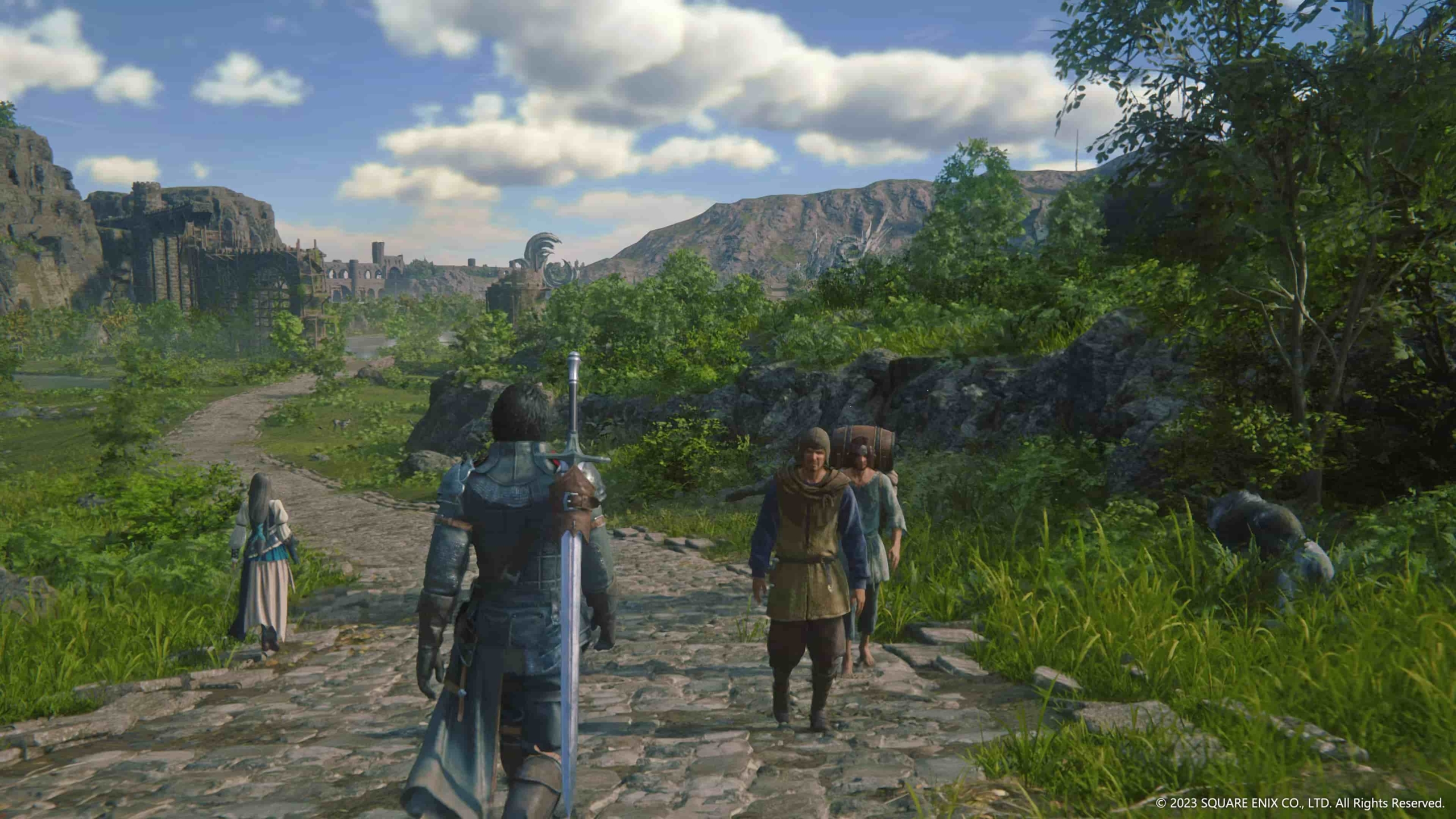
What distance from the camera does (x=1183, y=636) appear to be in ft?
16.1

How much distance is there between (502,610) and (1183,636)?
3.92 m

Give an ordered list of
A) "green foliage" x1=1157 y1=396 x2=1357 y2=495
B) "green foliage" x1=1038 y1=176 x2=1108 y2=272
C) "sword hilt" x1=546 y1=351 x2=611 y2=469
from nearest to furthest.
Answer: "sword hilt" x1=546 y1=351 x2=611 y2=469
"green foliage" x1=1157 y1=396 x2=1357 y2=495
"green foliage" x1=1038 y1=176 x2=1108 y2=272

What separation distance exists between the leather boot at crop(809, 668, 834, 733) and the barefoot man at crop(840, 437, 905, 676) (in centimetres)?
113

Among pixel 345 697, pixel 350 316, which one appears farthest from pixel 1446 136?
pixel 350 316

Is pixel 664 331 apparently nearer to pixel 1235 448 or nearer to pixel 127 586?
pixel 127 586

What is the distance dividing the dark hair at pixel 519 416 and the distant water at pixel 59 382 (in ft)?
187

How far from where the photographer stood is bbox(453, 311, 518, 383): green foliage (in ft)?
89.1

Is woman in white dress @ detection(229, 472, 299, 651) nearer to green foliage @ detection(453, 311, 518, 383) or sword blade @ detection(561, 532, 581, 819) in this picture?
sword blade @ detection(561, 532, 581, 819)

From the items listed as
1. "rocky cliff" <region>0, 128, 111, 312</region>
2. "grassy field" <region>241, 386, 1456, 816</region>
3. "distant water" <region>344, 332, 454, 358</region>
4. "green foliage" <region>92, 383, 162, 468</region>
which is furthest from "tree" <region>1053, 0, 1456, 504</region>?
"rocky cliff" <region>0, 128, 111, 312</region>

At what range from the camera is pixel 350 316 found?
88312 mm

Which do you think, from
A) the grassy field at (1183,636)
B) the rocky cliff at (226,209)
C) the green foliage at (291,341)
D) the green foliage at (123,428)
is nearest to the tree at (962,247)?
the grassy field at (1183,636)

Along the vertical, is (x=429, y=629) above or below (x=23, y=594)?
above

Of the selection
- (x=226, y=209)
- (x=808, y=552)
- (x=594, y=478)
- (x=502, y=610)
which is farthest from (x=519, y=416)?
(x=226, y=209)

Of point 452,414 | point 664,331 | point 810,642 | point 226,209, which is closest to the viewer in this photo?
point 810,642
